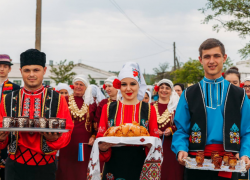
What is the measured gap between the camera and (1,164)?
16.8 ft

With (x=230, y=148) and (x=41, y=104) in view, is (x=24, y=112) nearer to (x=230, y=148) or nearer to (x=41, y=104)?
(x=41, y=104)

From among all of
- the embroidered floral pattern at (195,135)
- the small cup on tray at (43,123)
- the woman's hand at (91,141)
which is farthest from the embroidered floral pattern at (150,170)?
the woman's hand at (91,141)

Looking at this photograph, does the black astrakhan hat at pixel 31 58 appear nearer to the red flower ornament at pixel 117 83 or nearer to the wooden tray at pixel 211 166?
the red flower ornament at pixel 117 83

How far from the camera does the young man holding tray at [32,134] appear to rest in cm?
346

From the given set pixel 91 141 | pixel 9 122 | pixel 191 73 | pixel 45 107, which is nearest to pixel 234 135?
pixel 45 107

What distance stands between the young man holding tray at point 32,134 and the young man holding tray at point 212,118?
1.28m

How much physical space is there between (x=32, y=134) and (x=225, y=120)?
198 centimetres

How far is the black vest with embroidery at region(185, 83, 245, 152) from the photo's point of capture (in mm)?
3072

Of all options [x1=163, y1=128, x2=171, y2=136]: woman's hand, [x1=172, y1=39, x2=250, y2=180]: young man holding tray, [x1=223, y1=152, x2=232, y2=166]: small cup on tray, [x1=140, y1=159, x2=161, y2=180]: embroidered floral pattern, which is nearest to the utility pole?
[x1=163, y1=128, x2=171, y2=136]: woman's hand

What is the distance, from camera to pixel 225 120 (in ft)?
10.2

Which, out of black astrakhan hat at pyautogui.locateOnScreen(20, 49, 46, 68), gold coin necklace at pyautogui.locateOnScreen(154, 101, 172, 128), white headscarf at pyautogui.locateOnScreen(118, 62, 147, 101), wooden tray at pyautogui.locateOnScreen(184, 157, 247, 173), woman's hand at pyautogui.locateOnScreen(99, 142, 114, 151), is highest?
black astrakhan hat at pyautogui.locateOnScreen(20, 49, 46, 68)

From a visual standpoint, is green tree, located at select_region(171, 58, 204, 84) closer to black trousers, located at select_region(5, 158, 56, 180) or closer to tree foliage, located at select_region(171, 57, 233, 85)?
tree foliage, located at select_region(171, 57, 233, 85)

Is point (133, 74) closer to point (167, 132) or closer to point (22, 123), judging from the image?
point (22, 123)

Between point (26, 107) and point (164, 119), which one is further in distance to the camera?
point (164, 119)
